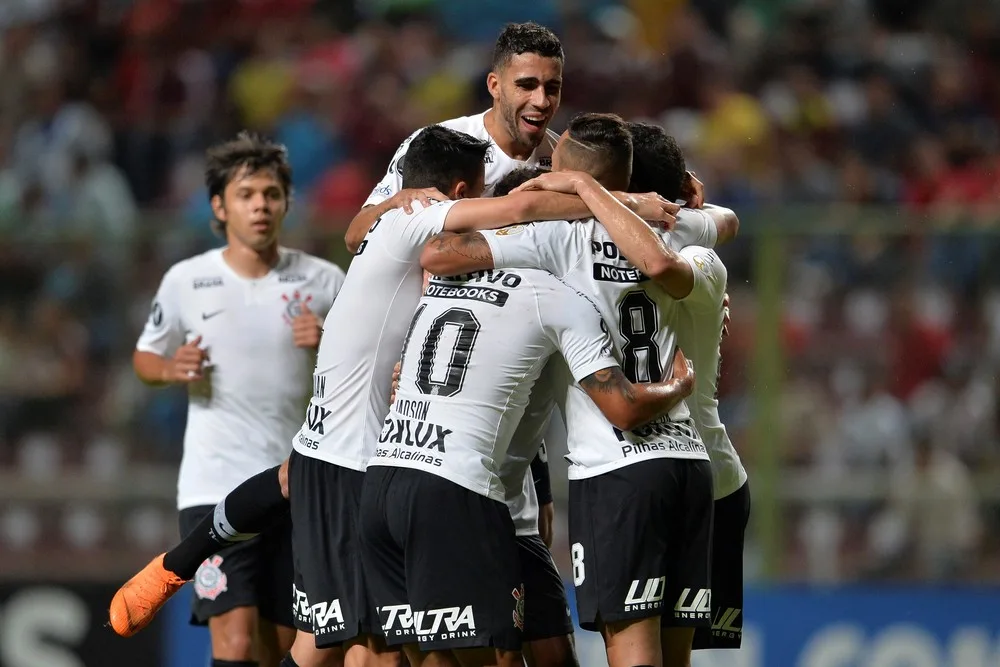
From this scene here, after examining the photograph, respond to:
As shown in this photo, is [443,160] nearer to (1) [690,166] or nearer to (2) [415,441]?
(2) [415,441]

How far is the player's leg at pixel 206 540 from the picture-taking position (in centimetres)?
599

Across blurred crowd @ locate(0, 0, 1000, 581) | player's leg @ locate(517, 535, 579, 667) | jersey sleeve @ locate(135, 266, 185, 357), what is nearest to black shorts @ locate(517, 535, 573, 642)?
player's leg @ locate(517, 535, 579, 667)

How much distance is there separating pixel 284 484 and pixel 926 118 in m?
7.66

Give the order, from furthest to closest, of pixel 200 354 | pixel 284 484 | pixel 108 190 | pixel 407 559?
pixel 108 190, pixel 200 354, pixel 284 484, pixel 407 559

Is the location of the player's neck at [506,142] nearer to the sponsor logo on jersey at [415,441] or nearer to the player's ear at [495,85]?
the player's ear at [495,85]

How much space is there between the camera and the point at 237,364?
22.8 feet

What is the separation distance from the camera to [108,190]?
455 inches

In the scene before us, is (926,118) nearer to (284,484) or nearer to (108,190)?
(108,190)

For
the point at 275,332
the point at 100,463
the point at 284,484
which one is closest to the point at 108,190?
the point at 100,463

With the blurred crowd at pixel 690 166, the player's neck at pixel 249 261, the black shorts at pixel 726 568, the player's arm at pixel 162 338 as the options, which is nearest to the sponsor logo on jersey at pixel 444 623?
the black shorts at pixel 726 568

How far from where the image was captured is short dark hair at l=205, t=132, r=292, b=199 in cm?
703

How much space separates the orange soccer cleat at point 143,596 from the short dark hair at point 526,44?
249cm

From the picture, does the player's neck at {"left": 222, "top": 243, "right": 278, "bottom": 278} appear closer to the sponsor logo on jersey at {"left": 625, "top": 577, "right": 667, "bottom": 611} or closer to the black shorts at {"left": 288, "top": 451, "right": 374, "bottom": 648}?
the black shorts at {"left": 288, "top": 451, "right": 374, "bottom": 648}

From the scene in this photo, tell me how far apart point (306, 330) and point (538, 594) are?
177cm
